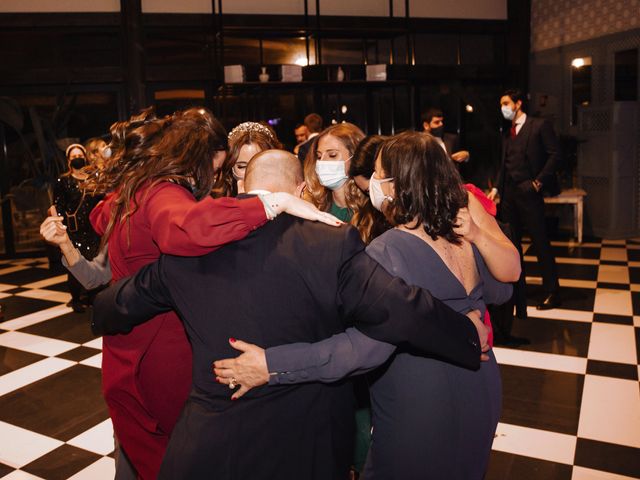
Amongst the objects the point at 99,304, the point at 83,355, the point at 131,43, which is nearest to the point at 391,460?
the point at 99,304

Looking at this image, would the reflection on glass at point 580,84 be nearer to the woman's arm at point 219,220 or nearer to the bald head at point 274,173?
the bald head at point 274,173

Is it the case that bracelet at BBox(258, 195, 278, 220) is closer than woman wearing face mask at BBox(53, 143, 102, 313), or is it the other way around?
bracelet at BBox(258, 195, 278, 220)

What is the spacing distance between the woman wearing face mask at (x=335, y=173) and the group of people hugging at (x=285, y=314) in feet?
2.49

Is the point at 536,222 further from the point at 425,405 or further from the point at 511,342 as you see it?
the point at 425,405

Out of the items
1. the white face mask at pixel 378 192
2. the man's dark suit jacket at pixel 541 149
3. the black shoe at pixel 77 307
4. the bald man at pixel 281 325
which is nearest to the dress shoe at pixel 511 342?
the man's dark suit jacket at pixel 541 149

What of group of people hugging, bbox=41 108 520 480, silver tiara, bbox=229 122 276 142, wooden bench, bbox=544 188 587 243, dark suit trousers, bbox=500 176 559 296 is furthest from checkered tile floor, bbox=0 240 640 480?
wooden bench, bbox=544 188 587 243

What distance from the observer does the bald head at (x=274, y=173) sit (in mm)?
1461

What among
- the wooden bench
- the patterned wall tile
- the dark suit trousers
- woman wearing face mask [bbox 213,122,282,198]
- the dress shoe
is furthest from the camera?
the patterned wall tile

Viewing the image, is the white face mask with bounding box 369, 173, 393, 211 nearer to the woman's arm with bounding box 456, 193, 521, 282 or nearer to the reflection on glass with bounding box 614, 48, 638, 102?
the woman's arm with bounding box 456, 193, 521, 282

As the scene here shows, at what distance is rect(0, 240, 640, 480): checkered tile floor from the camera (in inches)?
103

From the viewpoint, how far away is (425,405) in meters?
1.45

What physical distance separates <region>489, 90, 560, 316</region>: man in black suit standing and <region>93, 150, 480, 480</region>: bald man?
3723 millimetres

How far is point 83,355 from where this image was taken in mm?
4156

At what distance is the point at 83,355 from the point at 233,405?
324 cm
